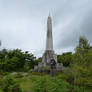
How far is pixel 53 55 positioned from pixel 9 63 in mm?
9319

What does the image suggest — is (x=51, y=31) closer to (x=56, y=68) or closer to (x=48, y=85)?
(x=56, y=68)

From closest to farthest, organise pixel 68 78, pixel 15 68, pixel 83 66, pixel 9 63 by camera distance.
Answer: pixel 83 66 → pixel 68 78 → pixel 9 63 → pixel 15 68

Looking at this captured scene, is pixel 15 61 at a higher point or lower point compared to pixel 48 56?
lower

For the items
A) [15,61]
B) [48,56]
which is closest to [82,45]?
[48,56]

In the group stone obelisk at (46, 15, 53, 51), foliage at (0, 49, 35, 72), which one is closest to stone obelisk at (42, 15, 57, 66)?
stone obelisk at (46, 15, 53, 51)

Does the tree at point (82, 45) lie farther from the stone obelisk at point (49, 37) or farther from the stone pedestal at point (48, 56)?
the stone obelisk at point (49, 37)

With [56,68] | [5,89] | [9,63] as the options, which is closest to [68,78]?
[5,89]

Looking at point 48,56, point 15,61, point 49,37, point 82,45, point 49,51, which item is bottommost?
point 15,61

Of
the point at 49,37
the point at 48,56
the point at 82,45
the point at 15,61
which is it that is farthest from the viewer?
the point at 49,37

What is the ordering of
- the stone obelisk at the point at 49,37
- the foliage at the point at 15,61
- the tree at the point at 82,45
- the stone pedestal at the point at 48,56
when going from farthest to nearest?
1. the stone obelisk at the point at 49,37
2. the stone pedestal at the point at 48,56
3. the foliage at the point at 15,61
4. the tree at the point at 82,45

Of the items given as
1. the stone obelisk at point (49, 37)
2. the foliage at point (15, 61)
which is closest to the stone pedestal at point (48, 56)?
the stone obelisk at point (49, 37)

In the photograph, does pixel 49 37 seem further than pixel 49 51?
Yes

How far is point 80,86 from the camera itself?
34.8 ft

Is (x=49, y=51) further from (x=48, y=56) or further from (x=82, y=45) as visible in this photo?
(x=82, y=45)
